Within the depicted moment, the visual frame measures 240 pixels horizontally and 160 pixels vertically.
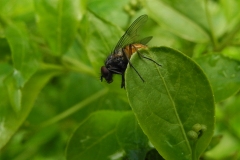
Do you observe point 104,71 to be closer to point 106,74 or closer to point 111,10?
Answer: point 106,74

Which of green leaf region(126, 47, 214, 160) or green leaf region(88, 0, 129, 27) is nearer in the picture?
green leaf region(126, 47, 214, 160)

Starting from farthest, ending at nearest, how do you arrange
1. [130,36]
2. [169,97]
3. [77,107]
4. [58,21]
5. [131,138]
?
[77,107]
[58,21]
[130,36]
[131,138]
[169,97]

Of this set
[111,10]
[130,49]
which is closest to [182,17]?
[111,10]

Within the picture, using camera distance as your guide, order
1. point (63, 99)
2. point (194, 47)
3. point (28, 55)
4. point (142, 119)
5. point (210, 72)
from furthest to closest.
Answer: point (63, 99), point (194, 47), point (28, 55), point (210, 72), point (142, 119)

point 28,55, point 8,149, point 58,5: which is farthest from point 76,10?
point 8,149

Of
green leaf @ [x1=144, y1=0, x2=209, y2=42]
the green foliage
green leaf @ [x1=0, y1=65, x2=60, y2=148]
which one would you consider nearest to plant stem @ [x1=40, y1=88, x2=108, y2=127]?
the green foliage

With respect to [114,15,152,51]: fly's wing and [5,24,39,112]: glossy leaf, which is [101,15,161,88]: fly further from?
[5,24,39,112]: glossy leaf

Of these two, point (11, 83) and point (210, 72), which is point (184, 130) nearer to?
point (210, 72)
